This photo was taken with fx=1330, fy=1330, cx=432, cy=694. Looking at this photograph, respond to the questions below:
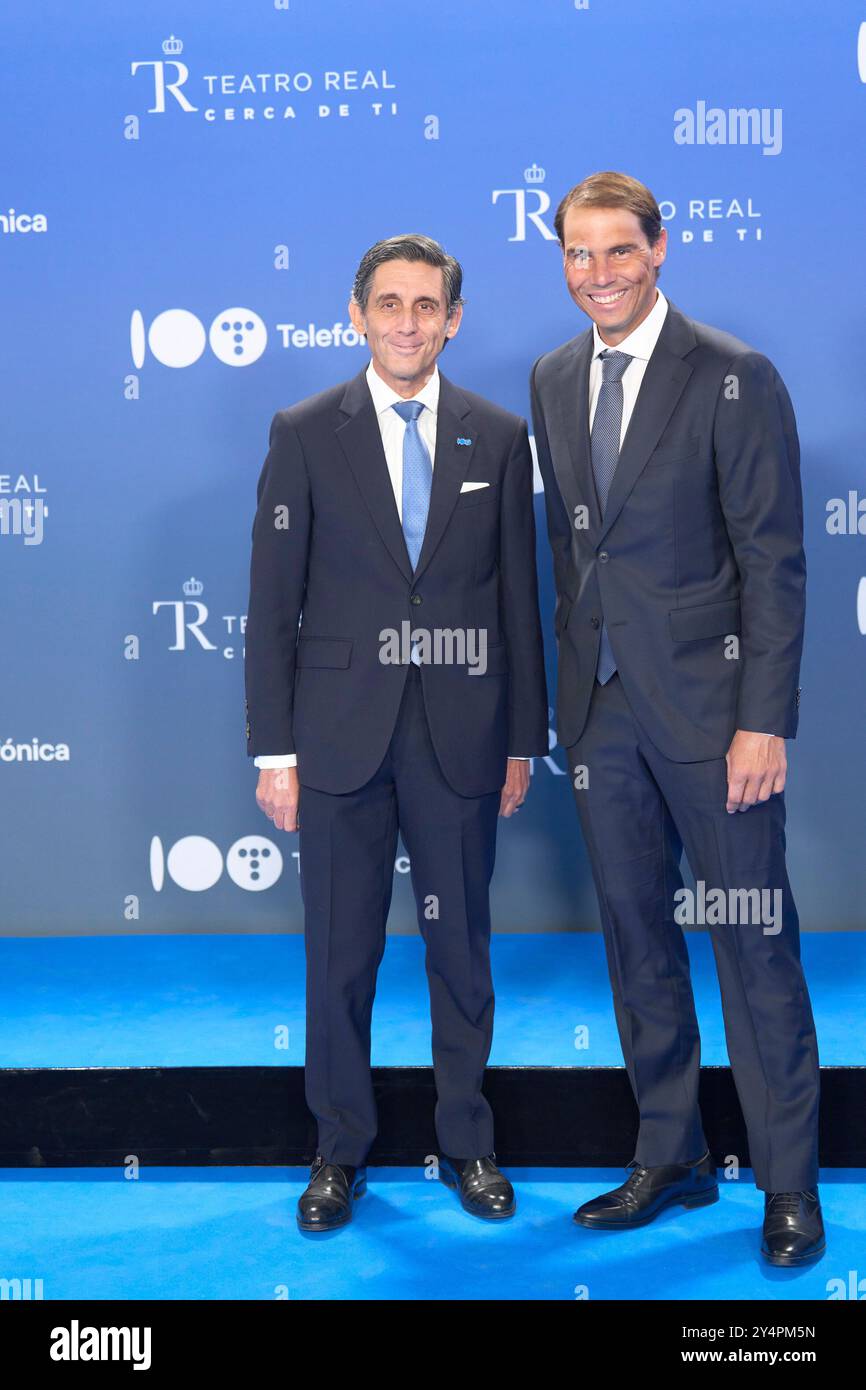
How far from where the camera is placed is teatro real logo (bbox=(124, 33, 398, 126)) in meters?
3.34

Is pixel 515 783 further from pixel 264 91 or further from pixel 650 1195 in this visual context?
pixel 264 91

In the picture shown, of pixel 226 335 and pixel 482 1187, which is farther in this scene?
pixel 226 335

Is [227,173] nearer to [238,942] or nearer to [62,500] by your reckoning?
[62,500]

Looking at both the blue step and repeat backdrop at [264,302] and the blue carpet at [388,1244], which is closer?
the blue carpet at [388,1244]

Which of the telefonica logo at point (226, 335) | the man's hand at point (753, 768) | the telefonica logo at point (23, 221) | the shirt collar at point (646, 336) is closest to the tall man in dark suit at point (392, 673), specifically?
the shirt collar at point (646, 336)

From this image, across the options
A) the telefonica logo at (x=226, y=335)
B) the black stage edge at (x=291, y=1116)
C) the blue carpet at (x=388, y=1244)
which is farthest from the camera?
the telefonica logo at (x=226, y=335)

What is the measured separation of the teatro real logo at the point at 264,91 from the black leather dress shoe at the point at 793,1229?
2661 millimetres

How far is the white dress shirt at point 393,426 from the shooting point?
2424 mm

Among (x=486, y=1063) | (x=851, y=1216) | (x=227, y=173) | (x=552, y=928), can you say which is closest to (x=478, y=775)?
(x=486, y=1063)

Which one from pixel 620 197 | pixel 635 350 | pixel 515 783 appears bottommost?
pixel 515 783

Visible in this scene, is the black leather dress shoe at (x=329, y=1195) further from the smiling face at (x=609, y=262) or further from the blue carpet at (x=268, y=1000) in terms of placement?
the smiling face at (x=609, y=262)

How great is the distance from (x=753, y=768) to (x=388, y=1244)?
1.05 meters

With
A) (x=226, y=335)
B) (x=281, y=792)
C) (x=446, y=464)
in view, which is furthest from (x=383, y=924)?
(x=226, y=335)

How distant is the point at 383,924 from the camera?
250cm
